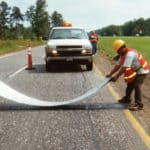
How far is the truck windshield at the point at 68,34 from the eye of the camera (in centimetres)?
2136

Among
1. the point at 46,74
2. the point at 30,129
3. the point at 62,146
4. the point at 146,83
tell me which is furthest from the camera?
the point at 46,74

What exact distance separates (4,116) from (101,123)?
200cm

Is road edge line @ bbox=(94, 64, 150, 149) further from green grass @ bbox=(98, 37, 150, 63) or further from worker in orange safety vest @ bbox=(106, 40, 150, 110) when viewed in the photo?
green grass @ bbox=(98, 37, 150, 63)

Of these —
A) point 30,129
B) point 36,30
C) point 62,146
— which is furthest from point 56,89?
point 36,30

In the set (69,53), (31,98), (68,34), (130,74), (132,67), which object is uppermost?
(132,67)

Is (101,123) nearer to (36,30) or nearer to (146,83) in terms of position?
(146,83)

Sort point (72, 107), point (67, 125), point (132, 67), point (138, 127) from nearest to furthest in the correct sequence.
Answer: point (138, 127), point (67, 125), point (132, 67), point (72, 107)

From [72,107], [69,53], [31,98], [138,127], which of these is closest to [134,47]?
[69,53]

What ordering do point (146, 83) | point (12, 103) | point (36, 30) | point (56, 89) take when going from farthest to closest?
point (36, 30)
point (146, 83)
point (56, 89)
point (12, 103)

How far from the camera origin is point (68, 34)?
21469mm

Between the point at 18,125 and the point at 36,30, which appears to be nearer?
the point at 18,125

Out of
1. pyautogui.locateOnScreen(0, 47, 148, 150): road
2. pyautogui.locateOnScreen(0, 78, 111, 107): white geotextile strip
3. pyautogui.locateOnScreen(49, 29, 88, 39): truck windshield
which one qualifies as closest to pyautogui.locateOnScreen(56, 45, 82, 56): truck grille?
pyautogui.locateOnScreen(49, 29, 88, 39): truck windshield

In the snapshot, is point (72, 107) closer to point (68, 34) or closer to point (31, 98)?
point (31, 98)

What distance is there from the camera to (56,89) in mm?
14195
